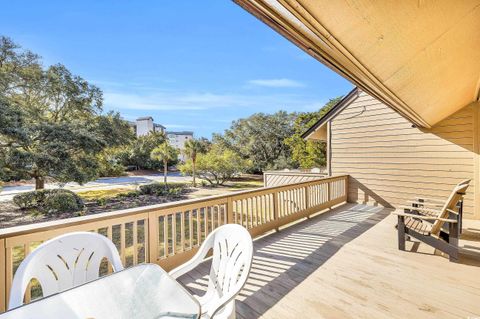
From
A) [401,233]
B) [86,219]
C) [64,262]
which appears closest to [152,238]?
[86,219]

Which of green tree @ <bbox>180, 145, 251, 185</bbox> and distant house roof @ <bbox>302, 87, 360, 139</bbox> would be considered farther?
green tree @ <bbox>180, 145, 251, 185</bbox>

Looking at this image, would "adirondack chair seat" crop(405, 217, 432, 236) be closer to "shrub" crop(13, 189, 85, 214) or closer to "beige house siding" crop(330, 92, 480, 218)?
"beige house siding" crop(330, 92, 480, 218)

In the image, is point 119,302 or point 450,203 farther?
point 450,203

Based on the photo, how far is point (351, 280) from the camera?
2660 mm

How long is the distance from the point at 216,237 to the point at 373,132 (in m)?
5.95

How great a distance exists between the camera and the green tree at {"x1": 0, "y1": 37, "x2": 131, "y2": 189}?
32.2 feet

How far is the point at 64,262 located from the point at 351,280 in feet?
8.93

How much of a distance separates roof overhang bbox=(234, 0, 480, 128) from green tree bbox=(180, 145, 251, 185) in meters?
15.8

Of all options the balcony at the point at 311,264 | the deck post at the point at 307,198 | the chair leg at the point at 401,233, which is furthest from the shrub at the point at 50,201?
the chair leg at the point at 401,233

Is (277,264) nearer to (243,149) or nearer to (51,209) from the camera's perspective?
(51,209)

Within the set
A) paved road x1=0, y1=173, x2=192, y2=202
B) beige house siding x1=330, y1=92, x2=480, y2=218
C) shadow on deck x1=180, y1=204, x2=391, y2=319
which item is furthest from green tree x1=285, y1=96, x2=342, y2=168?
shadow on deck x1=180, y1=204, x2=391, y2=319

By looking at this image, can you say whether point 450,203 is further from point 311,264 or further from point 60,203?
point 60,203

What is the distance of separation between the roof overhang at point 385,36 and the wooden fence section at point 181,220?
A: 2.24 metres

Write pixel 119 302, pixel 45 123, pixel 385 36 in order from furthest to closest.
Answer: pixel 45 123, pixel 385 36, pixel 119 302
